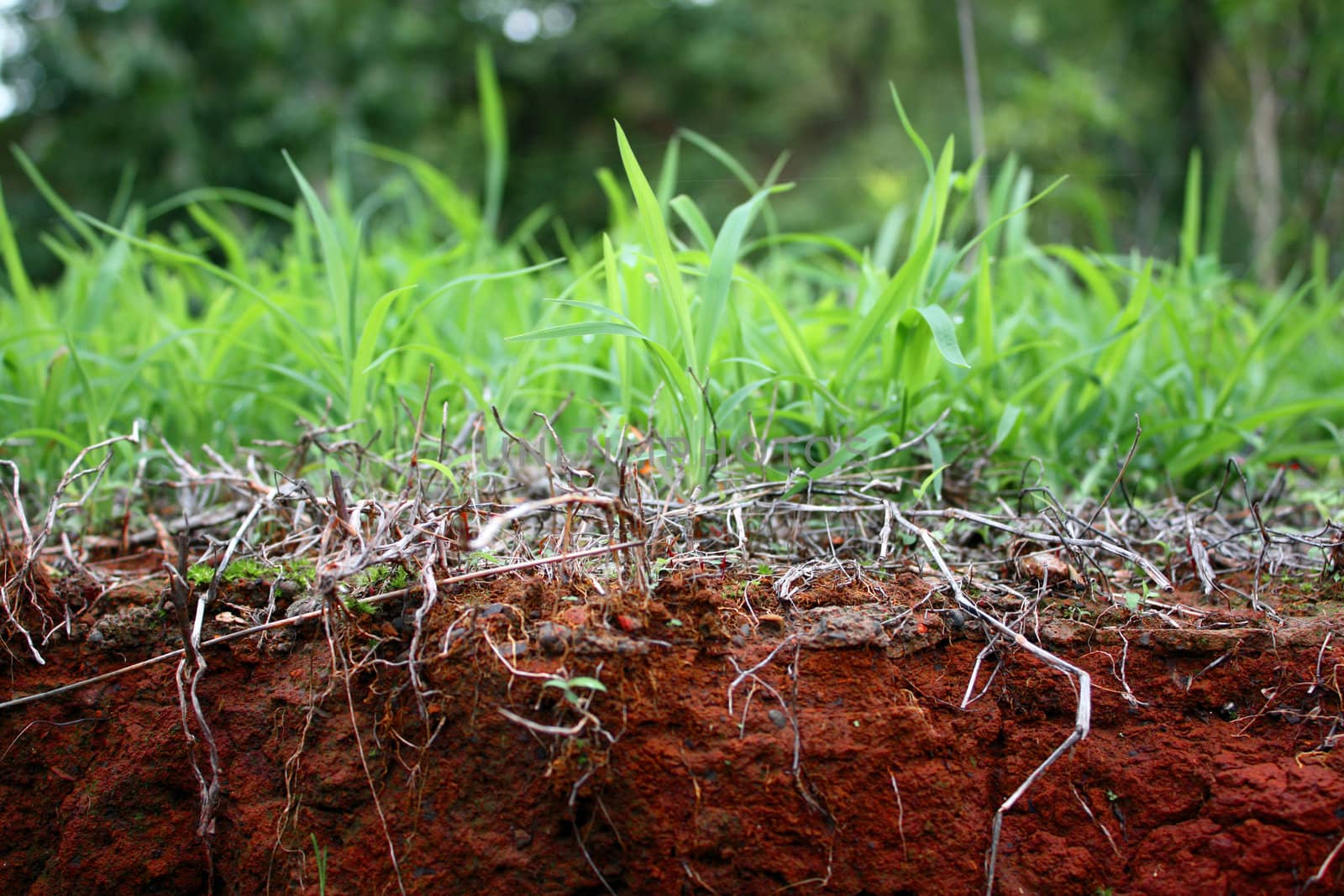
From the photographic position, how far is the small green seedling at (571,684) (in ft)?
2.82

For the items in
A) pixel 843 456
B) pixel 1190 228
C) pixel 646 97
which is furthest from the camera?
pixel 646 97

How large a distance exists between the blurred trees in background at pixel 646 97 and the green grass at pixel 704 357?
0.53 metres

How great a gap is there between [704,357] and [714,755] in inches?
21.9

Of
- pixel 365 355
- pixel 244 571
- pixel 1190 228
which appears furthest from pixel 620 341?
pixel 1190 228

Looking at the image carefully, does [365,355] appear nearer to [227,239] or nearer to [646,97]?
[227,239]

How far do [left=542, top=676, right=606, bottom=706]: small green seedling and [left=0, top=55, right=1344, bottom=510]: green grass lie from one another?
1.31 ft

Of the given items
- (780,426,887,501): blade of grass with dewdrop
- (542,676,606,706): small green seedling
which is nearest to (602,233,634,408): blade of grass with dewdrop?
(780,426,887,501): blade of grass with dewdrop

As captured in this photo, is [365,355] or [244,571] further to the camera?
[365,355]

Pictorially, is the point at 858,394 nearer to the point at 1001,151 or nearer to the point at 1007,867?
the point at 1007,867

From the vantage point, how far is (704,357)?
1250 mm

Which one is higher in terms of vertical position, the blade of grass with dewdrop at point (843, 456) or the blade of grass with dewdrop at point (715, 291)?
the blade of grass with dewdrop at point (715, 291)

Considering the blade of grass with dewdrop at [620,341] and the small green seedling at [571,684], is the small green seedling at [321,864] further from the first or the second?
the blade of grass with dewdrop at [620,341]

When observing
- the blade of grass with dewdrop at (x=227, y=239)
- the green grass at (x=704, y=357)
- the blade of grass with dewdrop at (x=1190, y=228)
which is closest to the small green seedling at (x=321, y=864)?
the green grass at (x=704, y=357)

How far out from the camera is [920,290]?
1326mm
